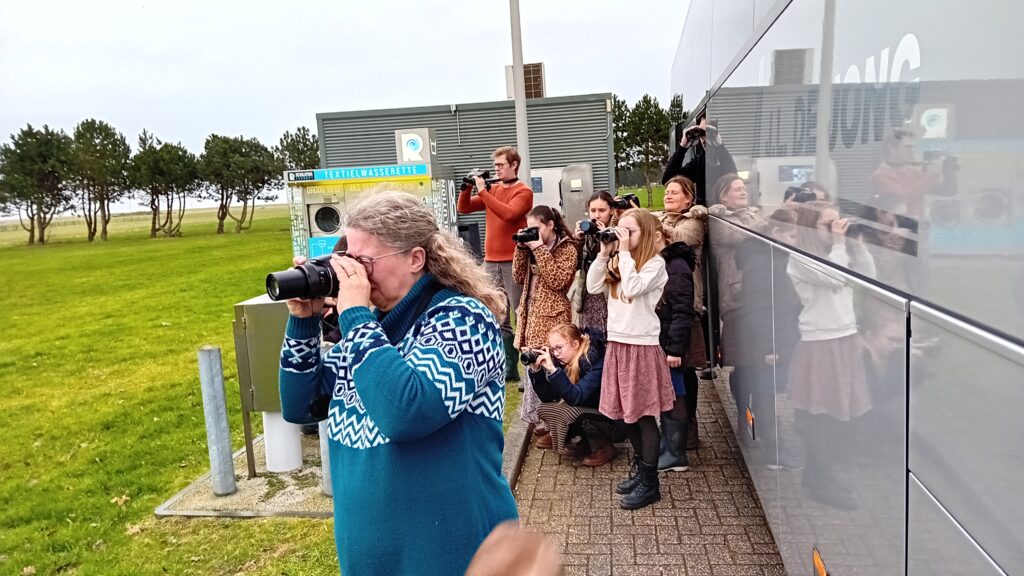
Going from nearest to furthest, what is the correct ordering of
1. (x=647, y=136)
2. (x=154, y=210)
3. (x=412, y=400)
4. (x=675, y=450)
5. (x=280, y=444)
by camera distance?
1. (x=412, y=400)
2. (x=675, y=450)
3. (x=280, y=444)
4. (x=647, y=136)
5. (x=154, y=210)

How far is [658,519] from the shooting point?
4148mm

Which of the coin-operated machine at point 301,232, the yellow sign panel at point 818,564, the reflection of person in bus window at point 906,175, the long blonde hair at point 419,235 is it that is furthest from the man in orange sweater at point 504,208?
the reflection of person in bus window at point 906,175

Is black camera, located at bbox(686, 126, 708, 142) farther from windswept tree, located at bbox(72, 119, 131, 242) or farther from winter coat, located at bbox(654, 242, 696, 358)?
windswept tree, located at bbox(72, 119, 131, 242)

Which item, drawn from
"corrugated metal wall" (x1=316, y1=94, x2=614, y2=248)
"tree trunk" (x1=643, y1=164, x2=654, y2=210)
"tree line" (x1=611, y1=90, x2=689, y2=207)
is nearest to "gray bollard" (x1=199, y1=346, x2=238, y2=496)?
"corrugated metal wall" (x1=316, y1=94, x2=614, y2=248)

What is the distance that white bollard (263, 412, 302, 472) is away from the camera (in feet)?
16.8

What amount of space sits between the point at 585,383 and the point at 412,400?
3.02m

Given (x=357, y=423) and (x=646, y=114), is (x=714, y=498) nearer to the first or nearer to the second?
(x=357, y=423)

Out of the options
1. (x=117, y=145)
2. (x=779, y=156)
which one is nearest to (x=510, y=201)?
(x=779, y=156)

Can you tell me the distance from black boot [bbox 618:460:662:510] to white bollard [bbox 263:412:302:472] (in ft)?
7.82

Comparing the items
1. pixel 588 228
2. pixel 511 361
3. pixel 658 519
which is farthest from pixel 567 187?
pixel 658 519

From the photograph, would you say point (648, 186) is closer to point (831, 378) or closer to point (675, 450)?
point (675, 450)

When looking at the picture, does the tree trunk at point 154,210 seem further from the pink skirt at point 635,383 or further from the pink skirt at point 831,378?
the pink skirt at point 831,378

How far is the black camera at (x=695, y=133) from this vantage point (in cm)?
575

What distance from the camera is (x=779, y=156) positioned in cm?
291
